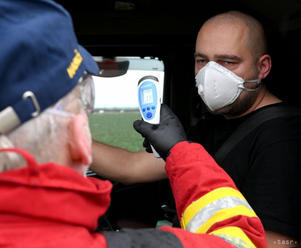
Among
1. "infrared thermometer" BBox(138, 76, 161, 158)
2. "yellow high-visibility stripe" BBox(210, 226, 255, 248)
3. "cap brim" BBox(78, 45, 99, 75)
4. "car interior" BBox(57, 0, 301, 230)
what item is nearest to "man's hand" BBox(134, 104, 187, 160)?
"infrared thermometer" BBox(138, 76, 161, 158)

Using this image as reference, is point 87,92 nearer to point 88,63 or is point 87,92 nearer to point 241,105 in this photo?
point 88,63

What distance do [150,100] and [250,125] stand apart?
19.9 inches

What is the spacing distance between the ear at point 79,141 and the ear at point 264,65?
4.01 ft

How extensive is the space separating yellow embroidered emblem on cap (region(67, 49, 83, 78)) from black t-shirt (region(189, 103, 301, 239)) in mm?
973

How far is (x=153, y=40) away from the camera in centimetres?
237

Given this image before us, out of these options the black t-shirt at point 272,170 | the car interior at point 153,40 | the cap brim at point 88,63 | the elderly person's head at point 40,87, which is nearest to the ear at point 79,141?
the elderly person's head at point 40,87

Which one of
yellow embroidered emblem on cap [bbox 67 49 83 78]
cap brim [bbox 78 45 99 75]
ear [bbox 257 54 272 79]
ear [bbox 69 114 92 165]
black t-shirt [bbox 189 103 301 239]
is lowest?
black t-shirt [bbox 189 103 301 239]

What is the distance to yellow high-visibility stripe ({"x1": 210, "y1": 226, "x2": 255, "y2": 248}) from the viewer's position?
839mm

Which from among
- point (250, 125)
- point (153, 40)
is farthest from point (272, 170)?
point (153, 40)

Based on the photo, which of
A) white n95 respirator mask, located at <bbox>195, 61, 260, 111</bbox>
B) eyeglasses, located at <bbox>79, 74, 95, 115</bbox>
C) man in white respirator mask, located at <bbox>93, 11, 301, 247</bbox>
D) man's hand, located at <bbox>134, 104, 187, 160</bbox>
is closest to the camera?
eyeglasses, located at <bbox>79, 74, 95, 115</bbox>

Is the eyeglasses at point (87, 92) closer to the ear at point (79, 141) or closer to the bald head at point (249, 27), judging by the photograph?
the ear at point (79, 141)

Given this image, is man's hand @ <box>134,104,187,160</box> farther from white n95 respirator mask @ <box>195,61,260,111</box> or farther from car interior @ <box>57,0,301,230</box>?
car interior @ <box>57,0,301,230</box>

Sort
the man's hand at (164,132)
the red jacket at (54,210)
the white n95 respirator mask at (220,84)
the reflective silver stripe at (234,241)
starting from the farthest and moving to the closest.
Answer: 1. the white n95 respirator mask at (220,84)
2. the man's hand at (164,132)
3. the reflective silver stripe at (234,241)
4. the red jacket at (54,210)

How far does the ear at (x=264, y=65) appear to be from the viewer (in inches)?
66.8
